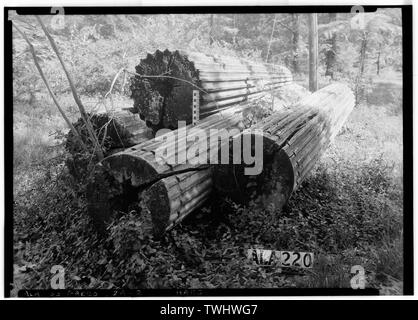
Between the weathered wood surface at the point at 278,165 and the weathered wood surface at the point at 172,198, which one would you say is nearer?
the weathered wood surface at the point at 172,198

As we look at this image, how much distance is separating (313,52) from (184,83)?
145 centimetres

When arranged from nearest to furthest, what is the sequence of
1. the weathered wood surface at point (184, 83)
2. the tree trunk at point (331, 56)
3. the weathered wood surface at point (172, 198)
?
the weathered wood surface at point (172, 198), the weathered wood surface at point (184, 83), the tree trunk at point (331, 56)

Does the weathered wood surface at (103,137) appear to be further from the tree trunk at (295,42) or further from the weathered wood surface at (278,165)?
the tree trunk at (295,42)

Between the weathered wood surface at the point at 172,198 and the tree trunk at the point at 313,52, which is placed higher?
the tree trunk at the point at 313,52

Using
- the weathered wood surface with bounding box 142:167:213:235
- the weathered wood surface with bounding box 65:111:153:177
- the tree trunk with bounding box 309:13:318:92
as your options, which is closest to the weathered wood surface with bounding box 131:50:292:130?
the weathered wood surface with bounding box 65:111:153:177

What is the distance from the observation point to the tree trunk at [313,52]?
10.5 feet

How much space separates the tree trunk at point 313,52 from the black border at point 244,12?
0.99 ft

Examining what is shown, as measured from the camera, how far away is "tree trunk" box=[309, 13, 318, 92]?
3213 millimetres

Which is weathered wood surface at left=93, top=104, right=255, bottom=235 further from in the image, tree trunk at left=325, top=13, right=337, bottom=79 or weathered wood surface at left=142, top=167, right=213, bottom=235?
tree trunk at left=325, top=13, right=337, bottom=79

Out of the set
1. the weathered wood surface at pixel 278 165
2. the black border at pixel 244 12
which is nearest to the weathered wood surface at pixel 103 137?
the black border at pixel 244 12

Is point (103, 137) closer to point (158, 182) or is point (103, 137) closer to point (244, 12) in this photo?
point (158, 182)

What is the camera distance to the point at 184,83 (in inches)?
130
